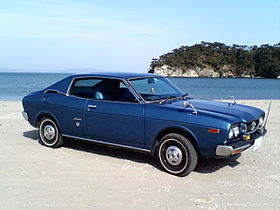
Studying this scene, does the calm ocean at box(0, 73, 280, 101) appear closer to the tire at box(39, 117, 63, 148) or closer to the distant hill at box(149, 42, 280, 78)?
the tire at box(39, 117, 63, 148)

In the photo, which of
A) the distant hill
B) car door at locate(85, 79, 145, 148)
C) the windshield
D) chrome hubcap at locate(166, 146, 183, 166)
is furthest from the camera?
the distant hill

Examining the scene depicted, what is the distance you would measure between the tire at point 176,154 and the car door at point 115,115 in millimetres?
393

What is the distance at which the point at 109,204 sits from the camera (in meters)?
3.97

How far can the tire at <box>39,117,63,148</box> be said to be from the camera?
6598 mm

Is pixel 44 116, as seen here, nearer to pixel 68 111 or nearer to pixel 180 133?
pixel 68 111

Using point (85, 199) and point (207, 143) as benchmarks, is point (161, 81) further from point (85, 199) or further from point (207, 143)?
point (85, 199)

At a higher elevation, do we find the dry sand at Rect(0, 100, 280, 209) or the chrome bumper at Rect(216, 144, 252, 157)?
the chrome bumper at Rect(216, 144, 252, 157)

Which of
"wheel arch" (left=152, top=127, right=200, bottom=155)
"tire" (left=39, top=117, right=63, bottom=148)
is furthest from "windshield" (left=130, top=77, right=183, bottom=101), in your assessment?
"tire" (left=39, top=117, right=63, bottom=148)

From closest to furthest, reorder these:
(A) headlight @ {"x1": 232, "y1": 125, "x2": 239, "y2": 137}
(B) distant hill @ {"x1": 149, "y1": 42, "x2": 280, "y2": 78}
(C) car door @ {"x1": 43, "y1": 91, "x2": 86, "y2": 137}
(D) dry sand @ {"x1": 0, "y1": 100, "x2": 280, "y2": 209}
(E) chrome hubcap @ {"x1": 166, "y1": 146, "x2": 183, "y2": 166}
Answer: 1. (D) dry sand @ {"x1": 0, "y1": 100, "x2": 280, "y2": 209}
2. (A) headlight @ {"x1": 232, "y1": 125, "x2": 239, "y2": 137}
3. (E) chrome hubcap @ {"x1": 166, "y1": 146, "x2": 183, "y2": 166}
4. (C) car door @ {"x1": 43, "y1": 91, "x2": 86, "y2": 137}
5. (B) distant hill @ {"x1": 149, "y1": 42, "x2": 280, "y2": 78}

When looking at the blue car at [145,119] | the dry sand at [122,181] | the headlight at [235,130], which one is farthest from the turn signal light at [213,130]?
the dry sand at [122,181]

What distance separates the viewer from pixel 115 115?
5.58m

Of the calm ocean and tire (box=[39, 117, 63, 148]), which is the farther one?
the calm ocean

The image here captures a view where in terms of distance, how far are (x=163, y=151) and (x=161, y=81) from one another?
1660 millimetres

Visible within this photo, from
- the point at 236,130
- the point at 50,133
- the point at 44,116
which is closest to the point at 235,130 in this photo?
the point at 236,130
